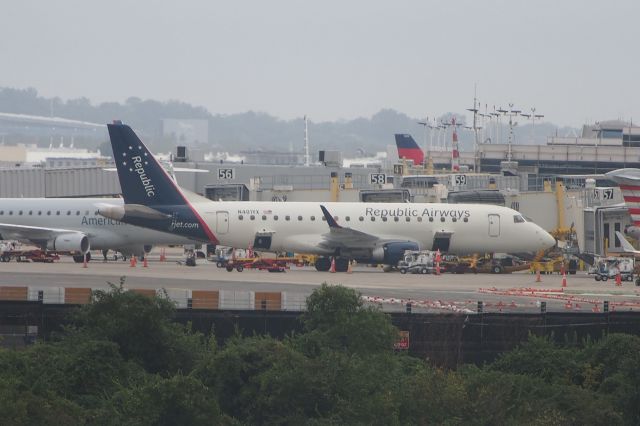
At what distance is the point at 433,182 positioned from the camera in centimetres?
9406

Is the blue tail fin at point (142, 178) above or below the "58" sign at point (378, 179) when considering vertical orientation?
below

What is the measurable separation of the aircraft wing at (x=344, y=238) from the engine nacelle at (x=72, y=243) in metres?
14.2

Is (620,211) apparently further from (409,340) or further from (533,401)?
(533,401)

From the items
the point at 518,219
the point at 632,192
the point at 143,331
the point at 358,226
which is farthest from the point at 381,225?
the point at 143,331

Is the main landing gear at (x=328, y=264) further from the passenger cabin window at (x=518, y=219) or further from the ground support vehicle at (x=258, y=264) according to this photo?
the passenger cabin window at (x=518, y=219)

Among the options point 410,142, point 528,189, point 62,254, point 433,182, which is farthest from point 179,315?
point 410,142

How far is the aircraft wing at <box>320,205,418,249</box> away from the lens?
2677 inches

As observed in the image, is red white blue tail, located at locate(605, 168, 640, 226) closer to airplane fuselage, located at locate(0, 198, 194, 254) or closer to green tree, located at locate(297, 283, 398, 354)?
green tree, located at locate(297, 283, 398, 354)

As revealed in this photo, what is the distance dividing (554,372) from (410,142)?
11520 centimetres

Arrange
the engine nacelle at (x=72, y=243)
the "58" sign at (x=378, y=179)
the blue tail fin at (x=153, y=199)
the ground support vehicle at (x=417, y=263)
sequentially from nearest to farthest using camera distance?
1. the ground support vehicle at (x=417, y=263)
2. the blue tail fin at (x=153, y=199)
3. the engine nacelle at (x=72, y=243)
4. the "58" sign at (x=378, y=179)

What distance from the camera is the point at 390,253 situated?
68.4 metres

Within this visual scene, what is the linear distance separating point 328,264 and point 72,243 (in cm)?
1513

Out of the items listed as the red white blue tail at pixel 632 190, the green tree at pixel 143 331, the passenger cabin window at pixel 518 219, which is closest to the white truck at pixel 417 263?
the passenger cabin window at pixel 518 219

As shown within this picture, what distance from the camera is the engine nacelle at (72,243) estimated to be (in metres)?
72.2
